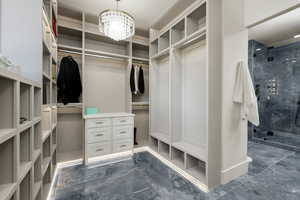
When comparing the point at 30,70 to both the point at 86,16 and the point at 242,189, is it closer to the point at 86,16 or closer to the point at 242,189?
the point at 86,16

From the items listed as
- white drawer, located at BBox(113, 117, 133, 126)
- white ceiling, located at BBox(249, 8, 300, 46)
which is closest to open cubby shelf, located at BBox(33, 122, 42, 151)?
white drawer, located at BBox(113, 117, 133, 126)

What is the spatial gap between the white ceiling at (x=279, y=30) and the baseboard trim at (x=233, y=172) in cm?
284

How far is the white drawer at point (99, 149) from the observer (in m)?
2.34

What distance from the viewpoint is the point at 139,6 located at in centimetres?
230

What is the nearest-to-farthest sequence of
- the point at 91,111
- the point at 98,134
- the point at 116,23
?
1. the point at 116,23
2. the point at 98,134
3. the point at 91,111

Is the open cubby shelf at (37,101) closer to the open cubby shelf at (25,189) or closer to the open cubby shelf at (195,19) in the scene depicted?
the open cubby shelf at (25,189)

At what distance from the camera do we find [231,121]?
188 cm

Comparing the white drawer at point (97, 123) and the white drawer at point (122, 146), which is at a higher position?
the white drawer at point (97, 123)

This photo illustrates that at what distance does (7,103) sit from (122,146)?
2.09 m

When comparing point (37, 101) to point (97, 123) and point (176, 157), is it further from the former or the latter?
point (176, 157)

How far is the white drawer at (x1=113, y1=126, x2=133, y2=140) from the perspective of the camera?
2.56 meters

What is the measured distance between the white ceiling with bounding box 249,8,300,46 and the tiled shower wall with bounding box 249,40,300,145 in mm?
219

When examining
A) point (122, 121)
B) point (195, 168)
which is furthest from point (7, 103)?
point (195, 168)

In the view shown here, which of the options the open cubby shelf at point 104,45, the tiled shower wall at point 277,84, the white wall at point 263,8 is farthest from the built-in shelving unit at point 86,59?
the tiled shower wall at point 277,84
